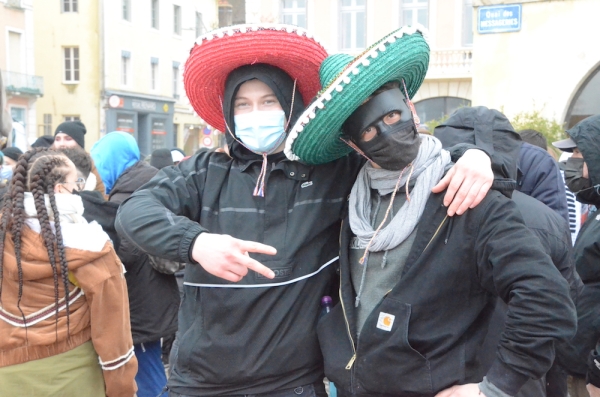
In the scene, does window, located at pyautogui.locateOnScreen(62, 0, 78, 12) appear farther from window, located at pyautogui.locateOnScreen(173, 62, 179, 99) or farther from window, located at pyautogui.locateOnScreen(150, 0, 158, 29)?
window, located at pyautogui.locateOnScreen(173, 62, 179, 99)

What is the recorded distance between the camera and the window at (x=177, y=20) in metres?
32.9

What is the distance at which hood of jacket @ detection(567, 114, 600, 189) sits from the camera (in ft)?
11.4

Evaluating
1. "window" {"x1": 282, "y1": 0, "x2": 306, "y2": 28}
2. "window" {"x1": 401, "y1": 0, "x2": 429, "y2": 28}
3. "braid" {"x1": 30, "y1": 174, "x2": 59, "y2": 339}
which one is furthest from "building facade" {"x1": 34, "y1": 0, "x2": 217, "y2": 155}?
"braid" {"x1": 30, "y1": 174, "x2": 59, "y2": 339}

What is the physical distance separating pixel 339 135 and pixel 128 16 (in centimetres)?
2993

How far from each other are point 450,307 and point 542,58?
31.3 ft

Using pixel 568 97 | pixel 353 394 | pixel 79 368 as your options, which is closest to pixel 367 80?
pixel 353 394

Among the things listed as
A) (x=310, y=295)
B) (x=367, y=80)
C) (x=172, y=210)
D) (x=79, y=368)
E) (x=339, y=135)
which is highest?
(x=367, y=80)

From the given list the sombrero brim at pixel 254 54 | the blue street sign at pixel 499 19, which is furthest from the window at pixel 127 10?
the sombrero brim at pixel 254 54

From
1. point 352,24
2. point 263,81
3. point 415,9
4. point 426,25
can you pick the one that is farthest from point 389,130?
point 415,9

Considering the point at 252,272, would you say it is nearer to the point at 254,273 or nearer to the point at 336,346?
the point at 254,273

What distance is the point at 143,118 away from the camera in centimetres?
3144

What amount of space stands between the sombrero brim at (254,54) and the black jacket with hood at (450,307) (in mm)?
737

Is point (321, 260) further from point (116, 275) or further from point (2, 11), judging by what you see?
point (2, 11)

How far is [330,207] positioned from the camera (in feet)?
7.68
